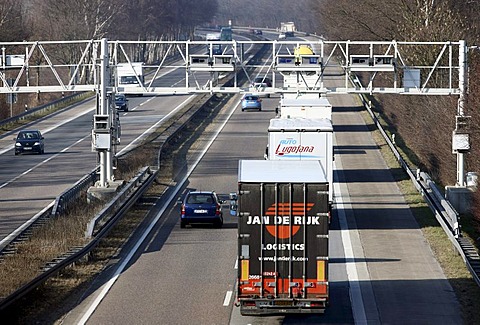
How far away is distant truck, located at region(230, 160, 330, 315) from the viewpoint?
22.2 metres

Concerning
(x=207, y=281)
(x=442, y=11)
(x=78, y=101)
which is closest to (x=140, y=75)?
(x=207, y=281)

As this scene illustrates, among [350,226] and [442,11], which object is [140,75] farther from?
[442,11]

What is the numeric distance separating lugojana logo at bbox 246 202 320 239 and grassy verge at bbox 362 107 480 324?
422cm

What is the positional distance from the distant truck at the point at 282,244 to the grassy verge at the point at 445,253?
146 inches

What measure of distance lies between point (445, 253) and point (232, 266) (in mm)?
6163

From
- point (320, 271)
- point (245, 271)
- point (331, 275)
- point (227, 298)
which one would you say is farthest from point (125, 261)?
point (320, 271)

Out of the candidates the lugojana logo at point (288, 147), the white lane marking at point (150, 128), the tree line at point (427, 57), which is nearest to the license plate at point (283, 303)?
the tree line at point (427, 57)

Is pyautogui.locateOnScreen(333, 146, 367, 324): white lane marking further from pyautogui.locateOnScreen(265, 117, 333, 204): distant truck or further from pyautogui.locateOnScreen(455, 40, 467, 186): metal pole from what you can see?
pyautogui.locateOnScreen(455, 40, 467, 186): metal pole

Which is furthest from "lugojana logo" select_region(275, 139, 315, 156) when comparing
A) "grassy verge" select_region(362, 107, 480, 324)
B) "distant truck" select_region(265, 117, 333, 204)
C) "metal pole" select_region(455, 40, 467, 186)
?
"metal pole" select_region(455, 40, 467, 186)

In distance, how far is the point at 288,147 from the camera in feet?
114

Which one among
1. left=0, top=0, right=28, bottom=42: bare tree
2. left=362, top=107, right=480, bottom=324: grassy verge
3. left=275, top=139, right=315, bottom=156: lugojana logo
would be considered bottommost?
left=362, top=107, right=480, bottom=324: grassy verge

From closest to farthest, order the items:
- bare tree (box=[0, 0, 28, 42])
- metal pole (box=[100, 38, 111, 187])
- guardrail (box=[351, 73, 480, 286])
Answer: guardrail (box=[351, 73, 480, 286]) < metal pole (box=[100, 38, 111, 187]) < bare tree (box=[0, 0, 28, 42])

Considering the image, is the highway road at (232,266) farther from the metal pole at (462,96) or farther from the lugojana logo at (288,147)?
the lugojana logo at (288,147)

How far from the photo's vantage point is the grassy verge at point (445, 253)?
2484 centimetres
